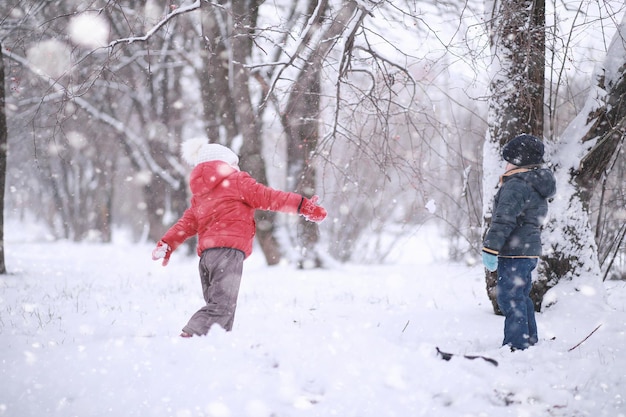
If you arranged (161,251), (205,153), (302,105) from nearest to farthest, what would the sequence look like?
1. (161,251)
2. (205,153)
3. (302,105)

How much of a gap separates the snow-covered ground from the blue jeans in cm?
12

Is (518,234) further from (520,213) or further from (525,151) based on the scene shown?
(525,151)

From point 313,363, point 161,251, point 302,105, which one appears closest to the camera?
point 313,363

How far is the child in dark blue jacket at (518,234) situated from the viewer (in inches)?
125

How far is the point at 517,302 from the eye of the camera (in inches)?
126

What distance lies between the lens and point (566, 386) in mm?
2592

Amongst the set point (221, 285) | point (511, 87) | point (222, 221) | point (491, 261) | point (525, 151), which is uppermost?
point (511, 87)

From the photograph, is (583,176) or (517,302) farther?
(583,176)

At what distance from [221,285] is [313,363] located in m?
0.98

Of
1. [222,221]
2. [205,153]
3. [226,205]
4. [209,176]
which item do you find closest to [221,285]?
[222,221]

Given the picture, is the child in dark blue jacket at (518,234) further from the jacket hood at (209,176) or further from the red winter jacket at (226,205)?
the jacket hood at (209,176)

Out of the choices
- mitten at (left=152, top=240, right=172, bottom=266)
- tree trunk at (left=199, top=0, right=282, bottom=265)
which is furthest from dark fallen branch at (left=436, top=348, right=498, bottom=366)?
tree trunk at (left=199, top=0, right=282, bottom=265)

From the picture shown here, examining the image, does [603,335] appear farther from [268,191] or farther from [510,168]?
[268,191]

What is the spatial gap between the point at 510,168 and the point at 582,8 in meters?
1.51
